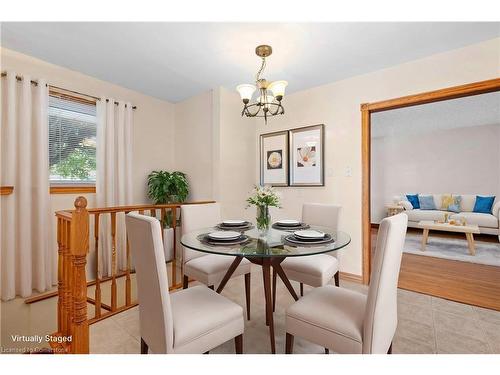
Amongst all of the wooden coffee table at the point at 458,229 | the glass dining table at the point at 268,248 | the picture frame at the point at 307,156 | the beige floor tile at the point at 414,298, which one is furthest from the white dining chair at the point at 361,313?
the wooden coffee table at the point at 458,229

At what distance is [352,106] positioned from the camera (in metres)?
3.06

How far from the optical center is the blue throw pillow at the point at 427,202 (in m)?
5.97

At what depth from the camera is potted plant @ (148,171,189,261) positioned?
352 cm

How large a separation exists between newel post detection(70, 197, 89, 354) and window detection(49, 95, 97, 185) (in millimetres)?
1868

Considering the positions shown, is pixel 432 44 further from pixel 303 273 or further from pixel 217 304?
pixel 217 304

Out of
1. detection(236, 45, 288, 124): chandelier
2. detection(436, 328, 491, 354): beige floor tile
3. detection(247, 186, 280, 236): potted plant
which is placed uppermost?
detection(236, 45, 288, 124): chandelier

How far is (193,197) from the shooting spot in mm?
3771

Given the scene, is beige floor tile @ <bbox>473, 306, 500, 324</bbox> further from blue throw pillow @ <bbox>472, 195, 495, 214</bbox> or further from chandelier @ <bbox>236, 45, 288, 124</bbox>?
blue throw pillow @ <bbox>472, 195, 495, 214</bbox>

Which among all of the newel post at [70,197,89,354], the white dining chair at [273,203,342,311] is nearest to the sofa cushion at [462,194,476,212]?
the white dining chair at [273,203,342,311]

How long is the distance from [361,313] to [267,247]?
1.98 ft

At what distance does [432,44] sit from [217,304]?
2916mm


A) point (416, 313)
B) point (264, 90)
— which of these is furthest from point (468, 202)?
point (264, 90)

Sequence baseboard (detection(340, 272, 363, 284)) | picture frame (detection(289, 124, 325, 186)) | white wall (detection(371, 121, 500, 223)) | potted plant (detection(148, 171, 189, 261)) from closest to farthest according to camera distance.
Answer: baseboard (detection(340, 272, 363, 284)) < picture frame (detection(289, 124, 325, 186)) < potted plant (detection(148, 171, 189, 261)) < white wall (detection(371, 121, 500, 223))
